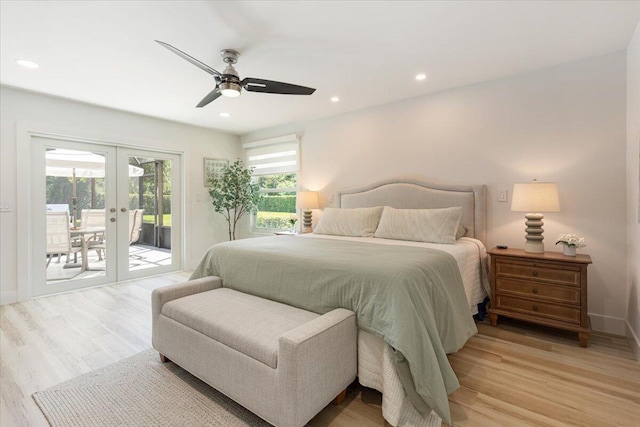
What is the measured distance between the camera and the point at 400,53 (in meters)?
2.68

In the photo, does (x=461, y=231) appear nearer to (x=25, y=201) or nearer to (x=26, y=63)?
(x=26, y=63)

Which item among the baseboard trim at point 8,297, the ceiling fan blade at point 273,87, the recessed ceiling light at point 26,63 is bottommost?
the baseboard trim at point 8,297

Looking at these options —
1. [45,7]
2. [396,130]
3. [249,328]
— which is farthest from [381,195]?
[45,7]

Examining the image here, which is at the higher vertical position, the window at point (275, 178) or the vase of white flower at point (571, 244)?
the window at point (275, 178)

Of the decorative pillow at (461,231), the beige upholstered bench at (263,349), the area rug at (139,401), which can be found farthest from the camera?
the decorative pillow at (461,231)

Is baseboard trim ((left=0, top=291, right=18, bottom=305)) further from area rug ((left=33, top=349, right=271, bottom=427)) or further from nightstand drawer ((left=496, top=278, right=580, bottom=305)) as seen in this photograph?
nightstand drawer ((left=496, top=278, right=580, bottom=305))

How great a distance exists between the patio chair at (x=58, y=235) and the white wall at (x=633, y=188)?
5.90 metres

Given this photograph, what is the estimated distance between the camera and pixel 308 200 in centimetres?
455

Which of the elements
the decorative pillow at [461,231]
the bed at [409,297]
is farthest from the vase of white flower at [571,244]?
A: the decorative pillow at [461,231]

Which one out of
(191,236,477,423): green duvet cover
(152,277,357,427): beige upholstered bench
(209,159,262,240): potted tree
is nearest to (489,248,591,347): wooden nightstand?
(191,236,477,423): green duvet cover

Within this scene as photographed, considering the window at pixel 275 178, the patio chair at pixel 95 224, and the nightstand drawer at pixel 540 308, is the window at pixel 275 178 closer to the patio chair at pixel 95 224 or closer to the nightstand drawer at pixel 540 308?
the patio chair at pixel 95 224

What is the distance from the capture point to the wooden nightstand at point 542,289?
244 centimetres

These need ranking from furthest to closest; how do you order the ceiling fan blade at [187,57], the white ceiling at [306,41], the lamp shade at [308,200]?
the lamp shade at [308,200]
the white ceiling at [306,41]
the ceiling fan blade at [187,57]

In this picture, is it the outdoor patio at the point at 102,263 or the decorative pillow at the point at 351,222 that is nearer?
the decorative pillow at the point at 351,222
